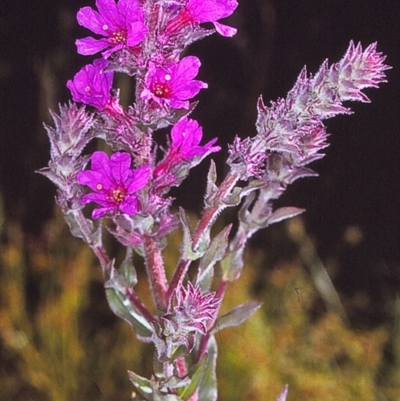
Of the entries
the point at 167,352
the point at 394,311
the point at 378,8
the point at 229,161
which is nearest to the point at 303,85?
the point at 229,161

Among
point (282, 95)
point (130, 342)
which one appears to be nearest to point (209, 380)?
point (130, 342)

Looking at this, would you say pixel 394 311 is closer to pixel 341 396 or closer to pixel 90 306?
pixel 341 396

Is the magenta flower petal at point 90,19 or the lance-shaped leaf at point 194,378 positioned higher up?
the magenta flower petal at point 90,19

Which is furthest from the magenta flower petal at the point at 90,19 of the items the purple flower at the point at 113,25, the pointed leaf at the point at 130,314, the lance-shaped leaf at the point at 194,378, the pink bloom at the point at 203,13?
the lance-shaped leaf at the point at 194,378

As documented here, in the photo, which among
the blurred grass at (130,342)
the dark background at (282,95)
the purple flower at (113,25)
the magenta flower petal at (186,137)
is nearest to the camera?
the purple flower at (113,25)

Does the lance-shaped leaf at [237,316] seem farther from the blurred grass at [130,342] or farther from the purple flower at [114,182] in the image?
the blurred grass at [130,342]

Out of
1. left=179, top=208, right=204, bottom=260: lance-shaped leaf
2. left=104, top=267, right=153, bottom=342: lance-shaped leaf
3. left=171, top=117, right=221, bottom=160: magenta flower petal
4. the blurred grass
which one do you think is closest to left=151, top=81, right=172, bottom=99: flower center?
left=171, top=117, right=221, bottom=160: magenta flower petal

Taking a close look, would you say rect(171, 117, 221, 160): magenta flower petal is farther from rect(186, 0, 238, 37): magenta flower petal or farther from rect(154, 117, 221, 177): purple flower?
rect(186, 0, 238, 37): magenta flower petal
